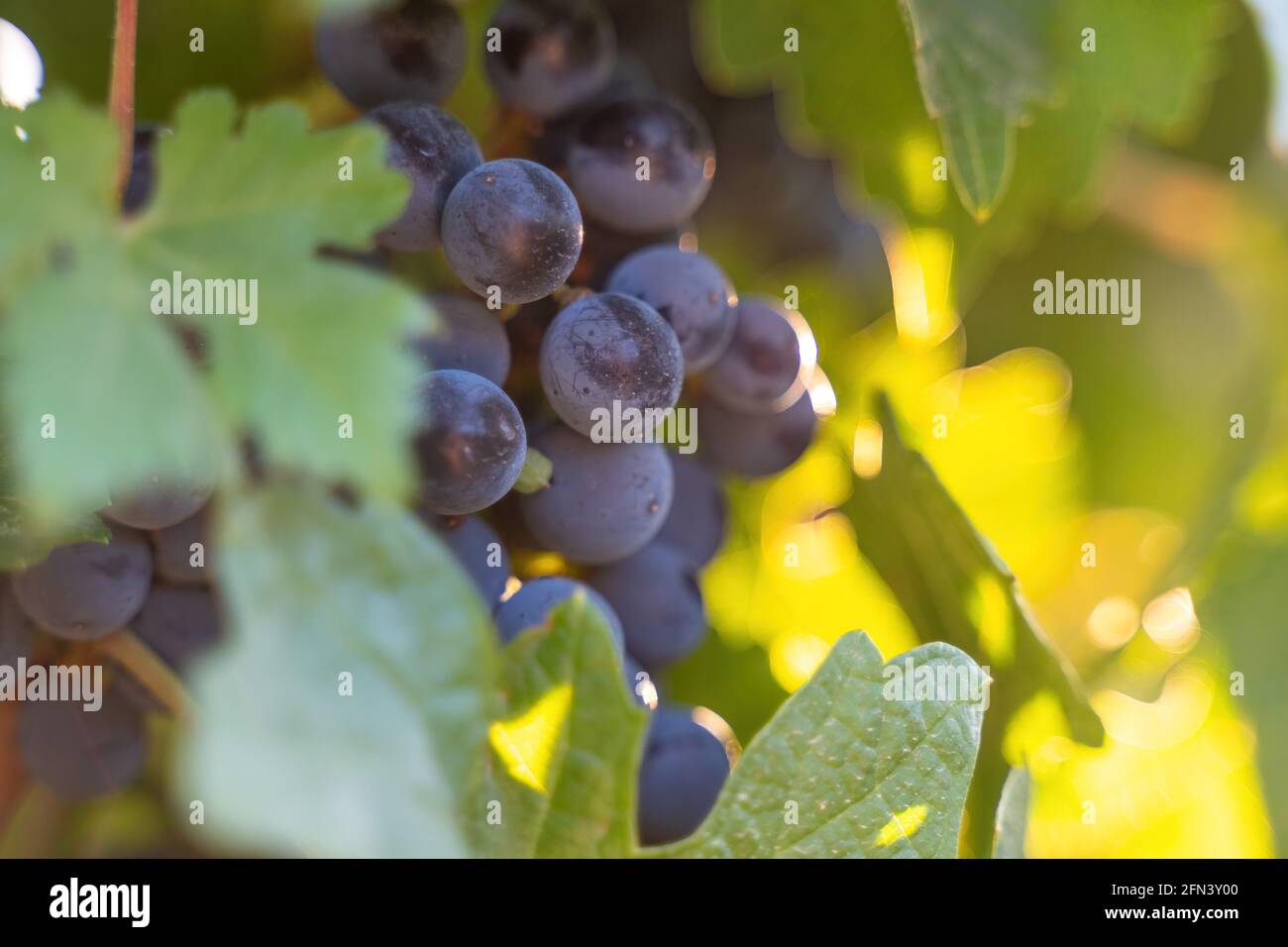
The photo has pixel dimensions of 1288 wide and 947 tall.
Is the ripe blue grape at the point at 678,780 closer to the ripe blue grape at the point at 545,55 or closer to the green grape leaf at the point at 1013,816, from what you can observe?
the green grape leaf at the point at 1013,816

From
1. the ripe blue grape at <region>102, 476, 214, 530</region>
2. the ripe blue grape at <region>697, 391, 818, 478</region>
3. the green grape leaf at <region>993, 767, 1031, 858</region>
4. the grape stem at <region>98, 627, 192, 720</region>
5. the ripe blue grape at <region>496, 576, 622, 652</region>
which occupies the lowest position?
the green grape leaf at <region>993, 767, 1031, 858</region>

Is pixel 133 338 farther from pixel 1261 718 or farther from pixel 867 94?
pixel 1261 718

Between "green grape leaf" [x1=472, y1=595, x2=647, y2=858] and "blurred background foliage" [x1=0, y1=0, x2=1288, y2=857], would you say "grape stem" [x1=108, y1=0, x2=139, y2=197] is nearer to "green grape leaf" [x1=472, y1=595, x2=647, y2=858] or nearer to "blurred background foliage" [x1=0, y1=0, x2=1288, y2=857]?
"blurred background foliage" [x1=0, y1=0, x2=1288, y2=857]

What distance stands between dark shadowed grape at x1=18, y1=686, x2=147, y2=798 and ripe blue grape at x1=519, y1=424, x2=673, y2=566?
0.32 metres

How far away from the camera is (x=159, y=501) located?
627mm

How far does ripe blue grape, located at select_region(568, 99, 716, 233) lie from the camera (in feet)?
2.54

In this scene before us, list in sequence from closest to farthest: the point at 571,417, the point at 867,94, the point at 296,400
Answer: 1. the point at 296,400
2. the point at 571,417
3. the point at 867,94

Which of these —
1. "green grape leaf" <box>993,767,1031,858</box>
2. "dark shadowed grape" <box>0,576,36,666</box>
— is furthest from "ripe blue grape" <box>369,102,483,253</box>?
"green grape leaf" <box>993,767,1031,858</box>

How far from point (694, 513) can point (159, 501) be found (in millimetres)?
405

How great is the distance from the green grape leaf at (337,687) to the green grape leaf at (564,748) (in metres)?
0.12

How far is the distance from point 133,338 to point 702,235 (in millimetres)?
646

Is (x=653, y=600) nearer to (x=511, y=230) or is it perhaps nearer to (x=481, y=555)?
(x=481, y=555)

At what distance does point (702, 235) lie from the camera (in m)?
1.01

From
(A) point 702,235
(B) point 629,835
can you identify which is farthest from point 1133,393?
(B) point 629,835
